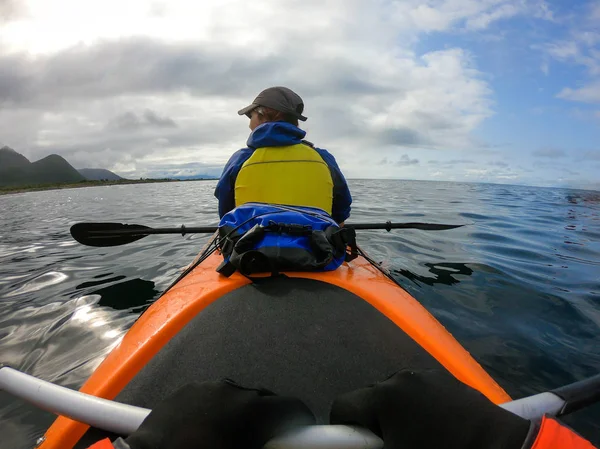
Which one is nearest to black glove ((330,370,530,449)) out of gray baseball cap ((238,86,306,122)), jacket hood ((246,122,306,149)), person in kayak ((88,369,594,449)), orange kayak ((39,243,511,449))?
person in kayak ((88,369,594,449))

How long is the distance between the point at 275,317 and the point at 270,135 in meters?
1.71

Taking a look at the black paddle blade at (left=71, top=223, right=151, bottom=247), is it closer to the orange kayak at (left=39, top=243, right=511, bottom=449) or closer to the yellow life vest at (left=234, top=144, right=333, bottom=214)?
the yellow life vest at (left=234, top=144, right=333, bottom=214)

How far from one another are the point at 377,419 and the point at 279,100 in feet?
10.1

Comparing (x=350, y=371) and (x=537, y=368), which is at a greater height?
(x=350, y=371)

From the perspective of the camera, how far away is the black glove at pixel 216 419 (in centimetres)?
108

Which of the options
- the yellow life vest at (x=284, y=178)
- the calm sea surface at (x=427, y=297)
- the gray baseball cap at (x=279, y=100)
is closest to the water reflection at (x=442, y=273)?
the calm sea surface at (x=427, y=297)

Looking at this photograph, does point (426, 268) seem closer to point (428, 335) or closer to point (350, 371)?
point (428, 335)

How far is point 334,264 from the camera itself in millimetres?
2389

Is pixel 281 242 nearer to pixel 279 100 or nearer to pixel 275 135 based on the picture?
pixel 275 135

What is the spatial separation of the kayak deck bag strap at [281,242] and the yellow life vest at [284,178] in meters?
0.34

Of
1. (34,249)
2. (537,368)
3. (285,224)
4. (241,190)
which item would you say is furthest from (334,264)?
(34,249)

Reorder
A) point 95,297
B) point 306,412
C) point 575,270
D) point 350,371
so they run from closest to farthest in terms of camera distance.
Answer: point 306,412 → point 350,371 → point 95,297 → point 575,270

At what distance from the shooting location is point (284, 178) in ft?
9.55

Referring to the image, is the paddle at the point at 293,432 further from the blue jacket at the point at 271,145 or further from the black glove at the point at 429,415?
the blue jacket at the point at 271,145
